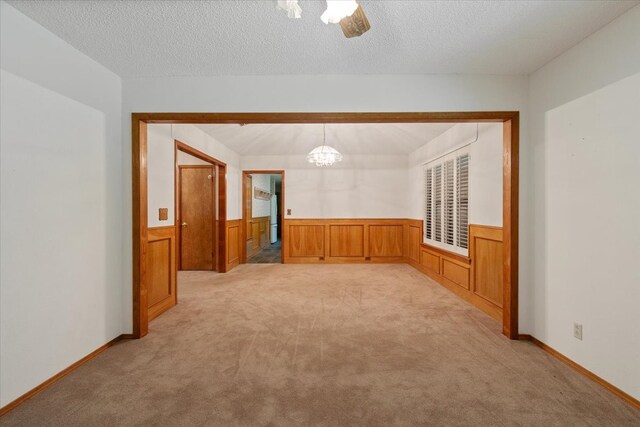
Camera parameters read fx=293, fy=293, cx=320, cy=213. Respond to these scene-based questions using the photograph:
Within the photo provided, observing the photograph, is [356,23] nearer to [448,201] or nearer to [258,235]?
[448,201]

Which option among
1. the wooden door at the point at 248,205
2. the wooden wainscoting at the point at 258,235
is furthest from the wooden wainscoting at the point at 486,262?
the wooden wainscoting at the point at 258,235

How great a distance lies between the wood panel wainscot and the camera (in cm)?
328

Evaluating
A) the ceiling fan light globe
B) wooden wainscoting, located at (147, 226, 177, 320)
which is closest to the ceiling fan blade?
the ceiling fan light globe

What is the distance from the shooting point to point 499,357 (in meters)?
2.41

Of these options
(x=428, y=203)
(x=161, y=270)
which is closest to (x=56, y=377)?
(x=161, y=270)

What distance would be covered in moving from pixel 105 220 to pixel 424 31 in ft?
10.0

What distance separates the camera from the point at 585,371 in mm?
2154

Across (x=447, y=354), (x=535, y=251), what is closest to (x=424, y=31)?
(x=535, y=251)

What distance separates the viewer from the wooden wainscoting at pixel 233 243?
5750 mm

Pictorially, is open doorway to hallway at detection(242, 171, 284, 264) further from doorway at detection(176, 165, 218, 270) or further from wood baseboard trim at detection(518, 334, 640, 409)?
wood baseboard trim at detection(518, 334, 640, 409)

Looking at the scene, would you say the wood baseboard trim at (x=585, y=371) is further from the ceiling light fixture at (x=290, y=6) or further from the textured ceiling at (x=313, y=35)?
Result: the ceiling light fixture at (x=290, y=6)

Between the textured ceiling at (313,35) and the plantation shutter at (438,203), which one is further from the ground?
the textured ceiling at (313,35)

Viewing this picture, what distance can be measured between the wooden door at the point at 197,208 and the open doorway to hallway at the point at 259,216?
1.11 meters

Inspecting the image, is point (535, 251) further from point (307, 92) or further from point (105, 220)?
point (105, 220)
